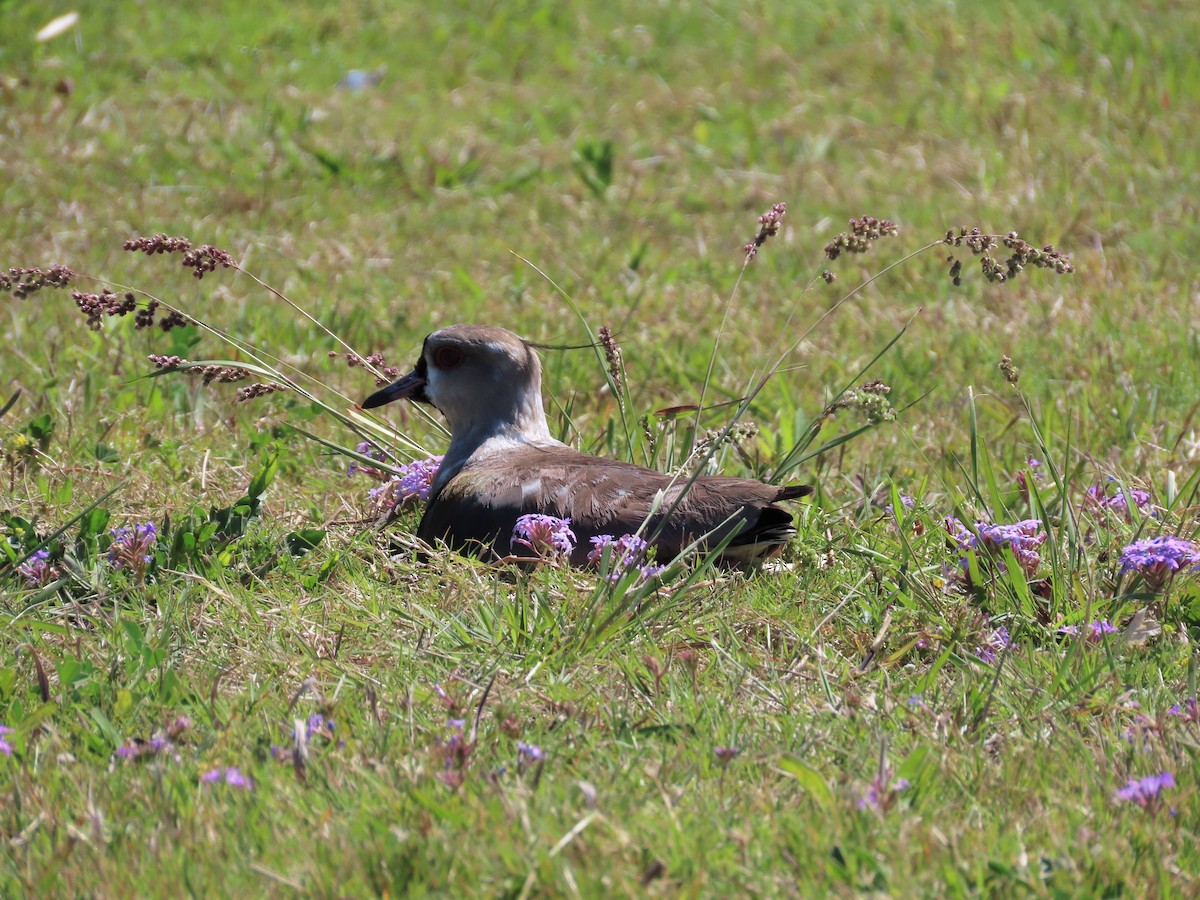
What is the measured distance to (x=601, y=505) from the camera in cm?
430

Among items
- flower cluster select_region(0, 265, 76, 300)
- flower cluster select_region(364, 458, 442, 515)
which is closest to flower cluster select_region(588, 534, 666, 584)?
flower cluster select_region(364, 458, 442, 515)

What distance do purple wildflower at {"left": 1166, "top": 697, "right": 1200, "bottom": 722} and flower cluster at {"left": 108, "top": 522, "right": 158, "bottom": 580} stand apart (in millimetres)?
2509

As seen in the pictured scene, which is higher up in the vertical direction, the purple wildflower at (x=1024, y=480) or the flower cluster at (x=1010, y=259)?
the flower cluster at (x=1010, y=259)

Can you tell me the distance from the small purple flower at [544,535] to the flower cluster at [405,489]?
64 centimetres

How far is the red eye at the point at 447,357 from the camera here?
16.9ft

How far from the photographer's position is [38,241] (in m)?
7.52

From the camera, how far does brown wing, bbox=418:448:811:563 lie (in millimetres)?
4148

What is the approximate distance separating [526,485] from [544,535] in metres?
0.34

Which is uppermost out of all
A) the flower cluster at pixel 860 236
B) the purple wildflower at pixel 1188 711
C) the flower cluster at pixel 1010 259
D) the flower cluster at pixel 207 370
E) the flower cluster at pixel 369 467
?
the flower cluster at pixel 860 236

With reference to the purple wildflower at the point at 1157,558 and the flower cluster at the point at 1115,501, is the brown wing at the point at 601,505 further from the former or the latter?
the flower cluster at the point at 1115,501

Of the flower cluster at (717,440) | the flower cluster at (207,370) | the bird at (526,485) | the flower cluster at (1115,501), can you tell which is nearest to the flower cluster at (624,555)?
the bird at (526,485)

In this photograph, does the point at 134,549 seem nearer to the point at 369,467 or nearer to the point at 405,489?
the point at 405,489

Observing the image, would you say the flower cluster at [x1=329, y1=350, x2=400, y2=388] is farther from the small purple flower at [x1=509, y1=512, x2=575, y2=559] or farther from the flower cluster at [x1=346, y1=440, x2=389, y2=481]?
the small purple flower at [x1=509, y1=512, x2=575, y2=559]

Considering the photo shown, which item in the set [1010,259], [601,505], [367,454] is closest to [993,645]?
[1010,259]
